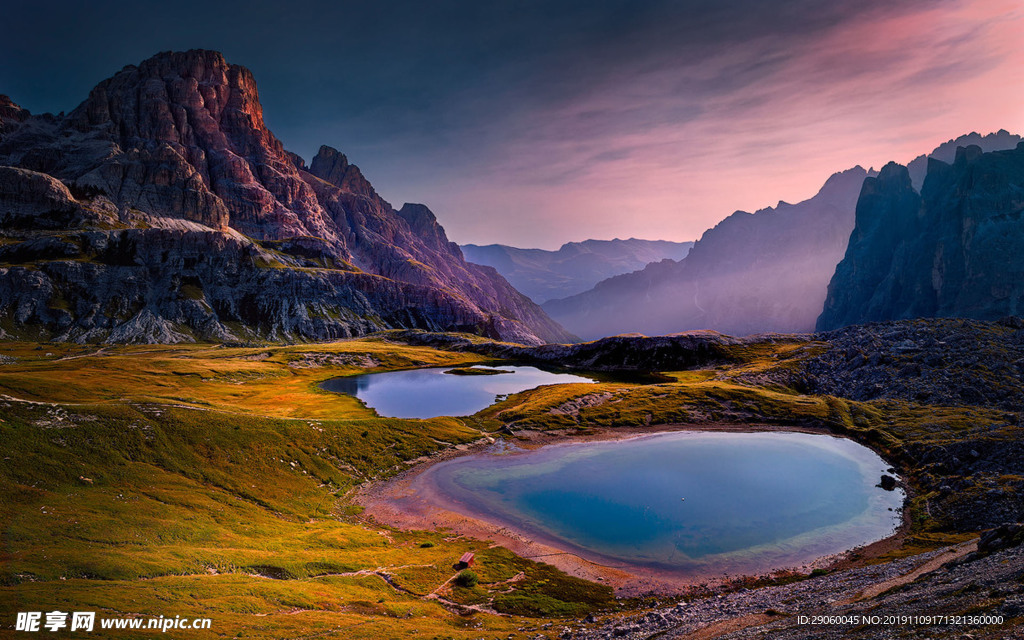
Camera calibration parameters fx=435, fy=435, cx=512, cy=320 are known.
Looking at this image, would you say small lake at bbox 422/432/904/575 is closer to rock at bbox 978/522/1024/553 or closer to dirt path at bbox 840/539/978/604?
dirt path at bbox 840/539/978/604

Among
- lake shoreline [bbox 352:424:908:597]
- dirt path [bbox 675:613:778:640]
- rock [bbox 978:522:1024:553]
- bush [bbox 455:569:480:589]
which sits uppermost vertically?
rock [bbox 978:522:1024:553]

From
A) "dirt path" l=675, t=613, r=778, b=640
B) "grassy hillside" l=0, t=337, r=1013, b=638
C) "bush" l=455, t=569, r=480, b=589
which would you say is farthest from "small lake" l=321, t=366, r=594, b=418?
"dirt path" l=675, t=613, r=778, b=640

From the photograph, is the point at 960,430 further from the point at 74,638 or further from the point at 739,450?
the point at 74,638

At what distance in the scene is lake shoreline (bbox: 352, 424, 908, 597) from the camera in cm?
4094

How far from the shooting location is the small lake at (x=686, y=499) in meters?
47.1

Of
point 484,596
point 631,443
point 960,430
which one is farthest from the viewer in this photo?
point 631,443

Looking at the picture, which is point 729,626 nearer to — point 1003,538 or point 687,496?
point 1003,538

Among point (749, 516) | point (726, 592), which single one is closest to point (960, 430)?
point (749, 516)

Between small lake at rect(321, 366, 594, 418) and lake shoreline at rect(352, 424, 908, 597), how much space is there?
1487 inches

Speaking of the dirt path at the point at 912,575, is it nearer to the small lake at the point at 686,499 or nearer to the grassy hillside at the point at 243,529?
the grassy hillside at the point at 243,529

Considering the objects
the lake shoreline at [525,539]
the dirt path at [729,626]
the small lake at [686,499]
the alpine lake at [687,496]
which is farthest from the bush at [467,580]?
the dirt path at [729,626]

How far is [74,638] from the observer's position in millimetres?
19984

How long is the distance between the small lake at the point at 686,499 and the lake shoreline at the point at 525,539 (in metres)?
0.93

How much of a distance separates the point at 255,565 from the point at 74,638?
1442 cm
